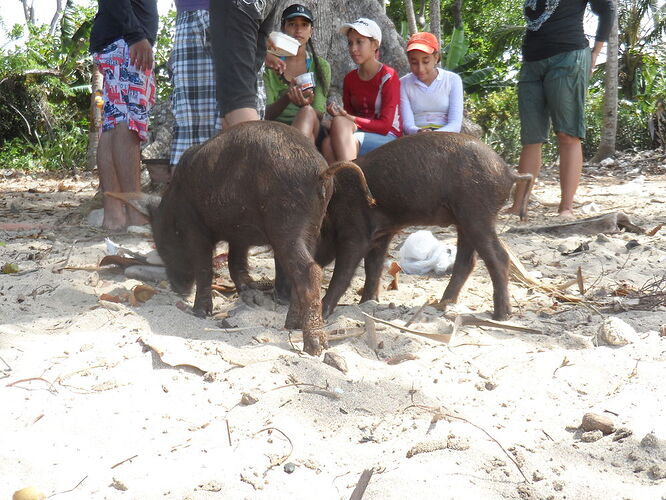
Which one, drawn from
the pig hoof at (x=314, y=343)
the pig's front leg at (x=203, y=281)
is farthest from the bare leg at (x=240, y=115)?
the pig hoof at (x=314, y=343)

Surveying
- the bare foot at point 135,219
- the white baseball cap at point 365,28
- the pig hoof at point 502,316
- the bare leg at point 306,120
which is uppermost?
the white baseball cap at point 365,28

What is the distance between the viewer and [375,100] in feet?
18.5

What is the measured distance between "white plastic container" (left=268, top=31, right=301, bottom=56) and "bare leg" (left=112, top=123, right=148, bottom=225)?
1.30m

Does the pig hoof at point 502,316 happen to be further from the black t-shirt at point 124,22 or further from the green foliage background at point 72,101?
the green foliage background at point 72,101

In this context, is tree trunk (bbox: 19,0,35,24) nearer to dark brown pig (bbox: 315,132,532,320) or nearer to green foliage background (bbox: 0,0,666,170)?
green foliage background (bbox: 0,0,666,170)

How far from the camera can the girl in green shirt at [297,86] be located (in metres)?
5.01

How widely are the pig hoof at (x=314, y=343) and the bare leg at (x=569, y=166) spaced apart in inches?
156

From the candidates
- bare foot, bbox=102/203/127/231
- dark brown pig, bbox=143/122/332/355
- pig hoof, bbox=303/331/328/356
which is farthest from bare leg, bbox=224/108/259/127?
bare foot, bbox=102/203/127/231

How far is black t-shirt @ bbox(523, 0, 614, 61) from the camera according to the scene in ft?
20.2

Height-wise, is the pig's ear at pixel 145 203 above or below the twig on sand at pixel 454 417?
above

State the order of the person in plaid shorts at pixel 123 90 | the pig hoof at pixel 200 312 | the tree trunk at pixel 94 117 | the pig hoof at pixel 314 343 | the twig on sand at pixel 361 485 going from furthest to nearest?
the tree trunk at pixel 94 117 → the person in plaid shorts at pixel 123 90 → the pig hoof at pixel 200 312 → the pig hoof at pixel 314 343 → the twig on sand at pixel 361 485

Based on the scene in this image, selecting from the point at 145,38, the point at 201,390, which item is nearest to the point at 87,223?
the point at 145,38

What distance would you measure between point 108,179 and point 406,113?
2.38 m

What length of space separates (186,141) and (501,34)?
20687 mm
